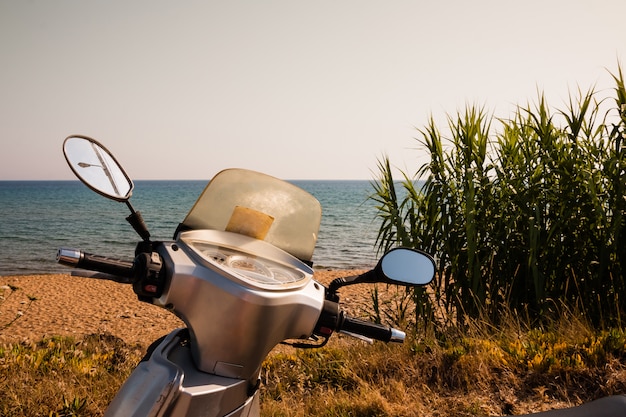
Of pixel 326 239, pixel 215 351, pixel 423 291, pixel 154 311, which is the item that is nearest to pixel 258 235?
pixel 215 351

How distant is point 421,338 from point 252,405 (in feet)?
11.9

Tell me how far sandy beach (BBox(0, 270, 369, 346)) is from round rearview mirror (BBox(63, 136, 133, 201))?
28.4ft

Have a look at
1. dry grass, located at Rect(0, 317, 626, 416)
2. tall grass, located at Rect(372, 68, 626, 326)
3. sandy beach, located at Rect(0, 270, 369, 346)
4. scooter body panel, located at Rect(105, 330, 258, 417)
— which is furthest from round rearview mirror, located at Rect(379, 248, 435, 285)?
sandy beach, located at Rect(0, 270, 369, 346)

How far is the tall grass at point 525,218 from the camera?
5.34 meters

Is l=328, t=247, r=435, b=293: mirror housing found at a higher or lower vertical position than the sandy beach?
higher

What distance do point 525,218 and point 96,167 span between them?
516 cm

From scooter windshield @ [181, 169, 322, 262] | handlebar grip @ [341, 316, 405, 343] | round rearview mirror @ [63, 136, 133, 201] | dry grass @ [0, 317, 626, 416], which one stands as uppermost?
round rearview mirror @ [63, 136, 133, 201]

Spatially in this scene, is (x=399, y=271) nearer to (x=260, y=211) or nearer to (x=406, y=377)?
(x=260, y=211)

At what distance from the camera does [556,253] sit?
5.57m

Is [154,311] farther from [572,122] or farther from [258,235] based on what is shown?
[258,235]

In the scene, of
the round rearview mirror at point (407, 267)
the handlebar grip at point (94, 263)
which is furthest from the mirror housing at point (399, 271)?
the handlebar grip at point (94, 263)

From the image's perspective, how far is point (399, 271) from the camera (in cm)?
156

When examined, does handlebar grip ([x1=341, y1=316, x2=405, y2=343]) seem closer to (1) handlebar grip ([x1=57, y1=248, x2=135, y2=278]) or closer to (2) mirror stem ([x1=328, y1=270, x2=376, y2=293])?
(2) mirror stem ([x1=328, y1=270, x2=376, y2=293])

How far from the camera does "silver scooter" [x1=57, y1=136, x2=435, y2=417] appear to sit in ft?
4.11
